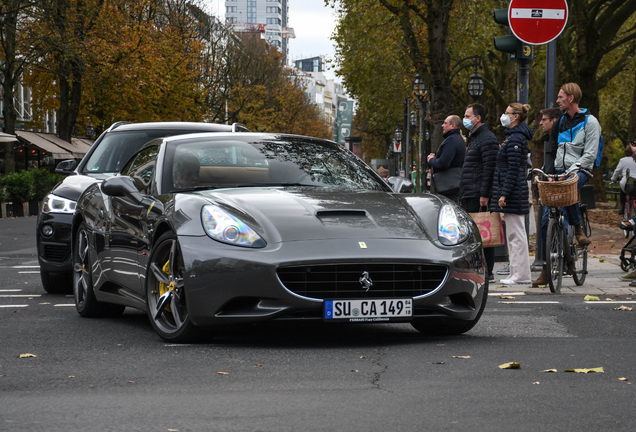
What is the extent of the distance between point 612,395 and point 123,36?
1334 inches

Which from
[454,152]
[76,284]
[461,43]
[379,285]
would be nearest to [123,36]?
[461,43]

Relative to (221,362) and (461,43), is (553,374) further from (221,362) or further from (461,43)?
(461,43)

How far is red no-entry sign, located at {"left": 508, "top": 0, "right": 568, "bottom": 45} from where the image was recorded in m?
11.7

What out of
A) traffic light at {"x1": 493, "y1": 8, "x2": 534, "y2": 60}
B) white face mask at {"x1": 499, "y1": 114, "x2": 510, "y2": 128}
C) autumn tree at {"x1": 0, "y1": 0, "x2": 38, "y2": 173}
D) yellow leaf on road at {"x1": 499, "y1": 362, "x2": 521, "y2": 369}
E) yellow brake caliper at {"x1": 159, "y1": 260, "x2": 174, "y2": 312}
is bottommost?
yellow leaf on road at {"x1": 499, "y1": 362, "x2": 521, "y2": 369}

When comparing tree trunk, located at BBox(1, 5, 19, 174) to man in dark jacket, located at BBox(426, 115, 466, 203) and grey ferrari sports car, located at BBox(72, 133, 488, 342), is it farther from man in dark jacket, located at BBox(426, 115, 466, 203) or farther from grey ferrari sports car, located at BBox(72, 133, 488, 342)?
grey ferrari sports car, located at BBox(72, 133, 488, 342)

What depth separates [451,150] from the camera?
12664mm

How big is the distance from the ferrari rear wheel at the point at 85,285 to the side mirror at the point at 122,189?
3.36ft

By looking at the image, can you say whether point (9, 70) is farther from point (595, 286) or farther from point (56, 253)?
point (595, 286)

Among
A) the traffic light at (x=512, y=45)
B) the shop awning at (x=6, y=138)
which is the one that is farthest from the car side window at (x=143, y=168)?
the shop awning at (x=6, y=138)

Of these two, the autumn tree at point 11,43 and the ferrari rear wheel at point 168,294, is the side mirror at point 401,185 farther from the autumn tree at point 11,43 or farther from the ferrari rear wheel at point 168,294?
the autumn tree at point 11,43

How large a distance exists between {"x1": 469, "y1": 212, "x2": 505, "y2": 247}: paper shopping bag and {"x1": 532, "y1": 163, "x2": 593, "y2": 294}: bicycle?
0.70 meters

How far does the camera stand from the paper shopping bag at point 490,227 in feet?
35.3

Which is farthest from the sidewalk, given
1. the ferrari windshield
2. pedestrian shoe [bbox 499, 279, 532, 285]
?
the ferrari windshield

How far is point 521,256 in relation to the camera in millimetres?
10781
